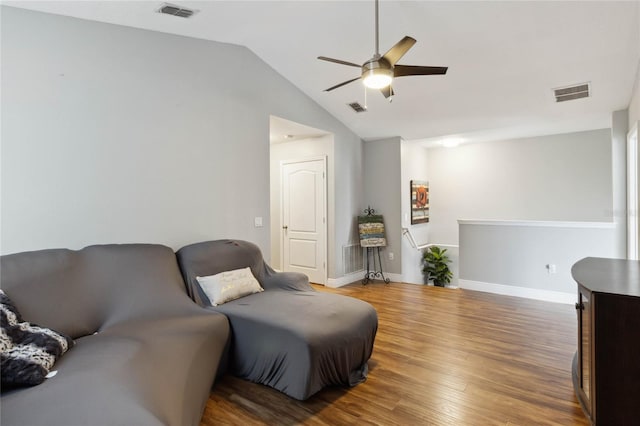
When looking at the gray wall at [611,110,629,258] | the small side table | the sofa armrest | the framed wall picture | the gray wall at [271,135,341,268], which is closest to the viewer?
the sofa armrest

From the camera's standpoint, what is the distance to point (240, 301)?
288 cm

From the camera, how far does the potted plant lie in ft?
21.7

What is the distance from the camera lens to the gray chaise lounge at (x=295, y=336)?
7.38 ft

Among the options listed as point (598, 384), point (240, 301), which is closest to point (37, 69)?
point (240, 301)

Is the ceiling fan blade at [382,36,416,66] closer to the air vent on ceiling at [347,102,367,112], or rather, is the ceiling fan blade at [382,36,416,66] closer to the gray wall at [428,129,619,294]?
the air vent on ceiling at [347,102,367,112]

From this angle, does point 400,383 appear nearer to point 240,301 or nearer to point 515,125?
point 240,301

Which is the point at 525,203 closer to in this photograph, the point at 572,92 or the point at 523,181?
the point at 523,181

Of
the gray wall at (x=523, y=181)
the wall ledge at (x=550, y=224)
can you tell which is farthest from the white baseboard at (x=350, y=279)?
the gray wall at (x=523, y=181)

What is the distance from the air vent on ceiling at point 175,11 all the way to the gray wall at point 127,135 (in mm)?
396

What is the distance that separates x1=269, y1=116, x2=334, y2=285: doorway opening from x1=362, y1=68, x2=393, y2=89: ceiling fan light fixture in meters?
2.54

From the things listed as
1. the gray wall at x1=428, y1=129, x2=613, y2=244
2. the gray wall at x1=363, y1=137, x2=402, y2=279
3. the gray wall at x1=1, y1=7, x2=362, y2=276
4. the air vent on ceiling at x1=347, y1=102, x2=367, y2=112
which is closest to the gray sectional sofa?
the gray wall at x1=1, y1=7, x2=362, y2=276

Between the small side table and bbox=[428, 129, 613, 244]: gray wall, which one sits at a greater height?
bbox=[428, 129, 613, 244]: gray wall

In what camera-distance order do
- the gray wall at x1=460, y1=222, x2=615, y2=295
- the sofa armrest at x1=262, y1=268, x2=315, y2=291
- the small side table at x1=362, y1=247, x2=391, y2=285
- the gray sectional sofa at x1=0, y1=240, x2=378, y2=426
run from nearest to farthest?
1. the gray sectional sofa at x1=0, y1=240, x2=378, y2=426
2. the sofa armrest at x1=262, y1=268, x2=315, y2=291
3. the gray wall at x1=460, y1=222, x2=615, y2=295
4. the small side table at x1=362, y1=247, x2=391, y2=285

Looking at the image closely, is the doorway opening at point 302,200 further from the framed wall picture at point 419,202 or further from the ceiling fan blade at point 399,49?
the ceiling fan blade at point 399,49
